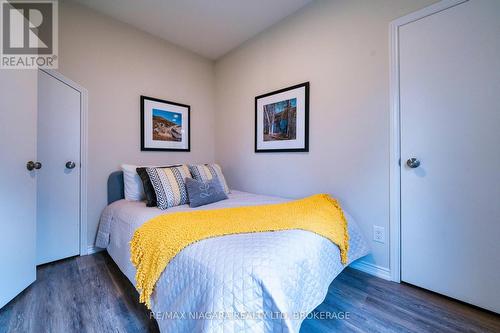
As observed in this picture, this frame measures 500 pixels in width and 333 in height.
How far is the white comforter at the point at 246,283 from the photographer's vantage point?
2.40ft

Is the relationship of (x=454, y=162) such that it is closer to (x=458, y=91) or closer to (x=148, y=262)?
(x=458, y=91)

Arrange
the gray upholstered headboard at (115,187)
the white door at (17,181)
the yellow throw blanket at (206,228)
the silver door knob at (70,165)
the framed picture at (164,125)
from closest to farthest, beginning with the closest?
the yellow throw blanket at (206,228) → the white door at (17,181) → the silver door knob at (70,165) → the gray upholstered headboard at (115,187) → the framed picture at (164,125)

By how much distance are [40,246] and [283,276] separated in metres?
2.17

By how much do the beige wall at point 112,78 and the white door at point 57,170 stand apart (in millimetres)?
114

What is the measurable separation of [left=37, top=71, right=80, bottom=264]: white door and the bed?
4.86 feet

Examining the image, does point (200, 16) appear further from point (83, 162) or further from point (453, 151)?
point (453, 151)

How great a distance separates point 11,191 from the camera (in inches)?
52.3

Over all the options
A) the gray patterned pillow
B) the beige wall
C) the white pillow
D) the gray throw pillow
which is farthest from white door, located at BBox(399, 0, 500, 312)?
the beige wall

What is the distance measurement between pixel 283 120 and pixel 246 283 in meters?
1.77

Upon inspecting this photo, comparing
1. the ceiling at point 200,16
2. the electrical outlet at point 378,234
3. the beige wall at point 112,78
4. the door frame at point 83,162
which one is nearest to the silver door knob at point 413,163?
the electrical outlet at point 378,234

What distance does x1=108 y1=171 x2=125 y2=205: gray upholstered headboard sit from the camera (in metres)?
2.14

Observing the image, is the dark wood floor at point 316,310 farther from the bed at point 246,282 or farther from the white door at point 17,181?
the bed at point 246,282

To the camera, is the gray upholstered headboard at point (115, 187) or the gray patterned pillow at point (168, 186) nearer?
the gray patterned pillow at point (168, 186)

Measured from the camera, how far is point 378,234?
5.33 feet
